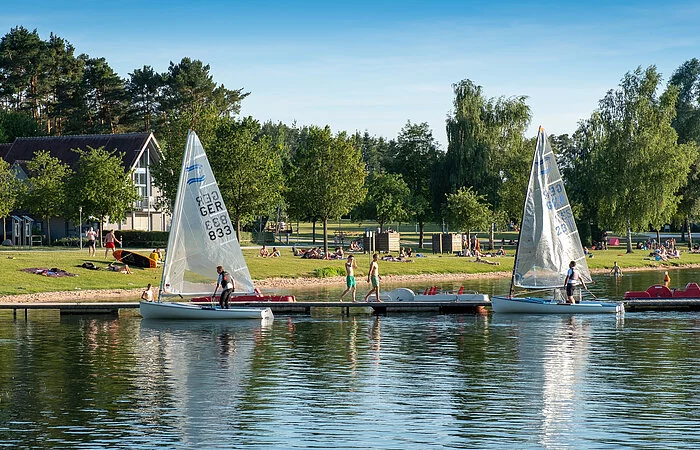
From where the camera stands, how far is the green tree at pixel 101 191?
83500 mm

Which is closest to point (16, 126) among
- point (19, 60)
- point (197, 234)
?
point (19, 60)

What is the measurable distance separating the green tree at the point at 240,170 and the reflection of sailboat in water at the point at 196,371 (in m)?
38.5

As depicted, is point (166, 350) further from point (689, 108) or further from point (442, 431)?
point (689, 108)

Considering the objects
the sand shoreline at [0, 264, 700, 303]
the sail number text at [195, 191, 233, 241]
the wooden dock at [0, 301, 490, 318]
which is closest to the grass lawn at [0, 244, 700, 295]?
the sand shoreline at [0, 264, 700, 303]

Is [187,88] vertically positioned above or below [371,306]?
above

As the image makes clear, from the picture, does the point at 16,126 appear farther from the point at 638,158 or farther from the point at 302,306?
the point at 302,306

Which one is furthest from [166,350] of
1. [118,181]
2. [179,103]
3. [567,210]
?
[179,103]

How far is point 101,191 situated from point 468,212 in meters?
37.9

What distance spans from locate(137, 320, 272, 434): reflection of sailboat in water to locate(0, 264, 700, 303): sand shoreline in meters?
12.7

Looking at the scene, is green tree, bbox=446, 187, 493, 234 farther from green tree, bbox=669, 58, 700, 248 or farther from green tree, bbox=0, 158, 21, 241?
green tree, bbox=0, 158, 21, 241

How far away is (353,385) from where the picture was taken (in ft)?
93.4

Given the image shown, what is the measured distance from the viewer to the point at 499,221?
108375 mm

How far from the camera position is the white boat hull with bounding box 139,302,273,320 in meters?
45.0

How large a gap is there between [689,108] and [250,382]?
111 m
